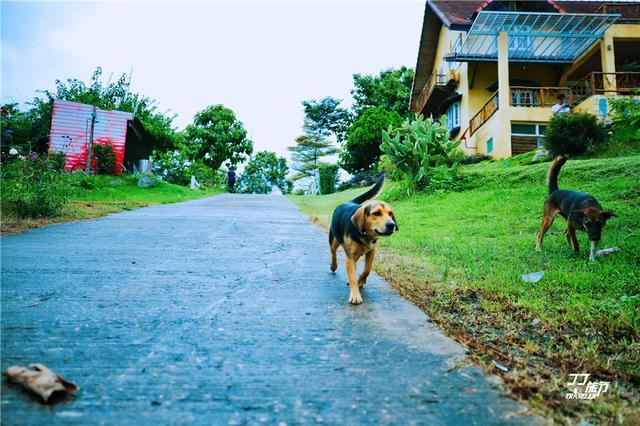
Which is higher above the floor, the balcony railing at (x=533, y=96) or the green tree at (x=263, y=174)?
the green tree at (x=263, y=174)

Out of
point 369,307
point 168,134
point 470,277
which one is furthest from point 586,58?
point 168,134

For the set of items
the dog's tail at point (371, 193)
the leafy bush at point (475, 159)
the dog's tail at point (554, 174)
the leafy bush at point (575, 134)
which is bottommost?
the dog's tail at point (371, 193)

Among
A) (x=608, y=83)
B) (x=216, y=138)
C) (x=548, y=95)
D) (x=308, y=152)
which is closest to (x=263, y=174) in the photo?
(x=308, y=152)

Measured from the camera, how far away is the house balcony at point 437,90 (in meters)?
22.8

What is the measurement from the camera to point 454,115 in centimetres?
2334

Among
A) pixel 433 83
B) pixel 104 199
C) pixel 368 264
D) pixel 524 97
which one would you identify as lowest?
pixel 368 264

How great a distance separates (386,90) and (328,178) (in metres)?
10.9

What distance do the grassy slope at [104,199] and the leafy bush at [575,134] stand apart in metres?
12.7

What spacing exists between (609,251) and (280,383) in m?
4.25

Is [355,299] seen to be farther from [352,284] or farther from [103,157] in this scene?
Answer: [103,157]

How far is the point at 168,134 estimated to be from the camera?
27.0 metres

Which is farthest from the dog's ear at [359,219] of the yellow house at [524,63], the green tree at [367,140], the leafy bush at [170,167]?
the leafy bush at [170,167]

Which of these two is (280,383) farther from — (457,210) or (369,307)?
(457,210)

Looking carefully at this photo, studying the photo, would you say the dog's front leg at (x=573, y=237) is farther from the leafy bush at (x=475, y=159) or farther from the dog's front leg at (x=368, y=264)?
the leafy bush at (x=475, y=159)
